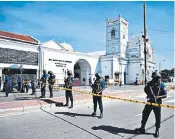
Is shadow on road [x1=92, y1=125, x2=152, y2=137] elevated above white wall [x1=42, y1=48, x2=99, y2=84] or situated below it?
below

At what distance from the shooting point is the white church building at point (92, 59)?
25366 mm

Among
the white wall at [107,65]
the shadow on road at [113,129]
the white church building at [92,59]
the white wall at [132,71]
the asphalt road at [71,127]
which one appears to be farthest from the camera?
the white wall at [132,71]

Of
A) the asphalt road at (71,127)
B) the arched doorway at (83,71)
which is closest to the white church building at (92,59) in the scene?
the arched doorway at (83,71)

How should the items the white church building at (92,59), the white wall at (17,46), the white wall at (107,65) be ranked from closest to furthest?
the white wall at (17,46) < the white church building at (92,59) < the white wall at (107,65)

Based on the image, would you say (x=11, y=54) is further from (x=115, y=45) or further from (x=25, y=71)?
(x=115, y=45)

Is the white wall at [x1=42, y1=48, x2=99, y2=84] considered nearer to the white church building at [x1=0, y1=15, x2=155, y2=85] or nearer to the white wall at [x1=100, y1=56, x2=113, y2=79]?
the white church building at [x1=0, y1=15, x2=155, y2=85]

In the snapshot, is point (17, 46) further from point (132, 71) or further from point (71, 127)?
point (132, 71)

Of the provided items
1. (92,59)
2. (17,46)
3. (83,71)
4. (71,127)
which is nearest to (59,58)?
Result: (17,46)

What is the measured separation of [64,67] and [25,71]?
757 cm

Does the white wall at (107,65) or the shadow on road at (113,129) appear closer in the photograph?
the shadow on road at (113,129)

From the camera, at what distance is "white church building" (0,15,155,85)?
83.2 feet

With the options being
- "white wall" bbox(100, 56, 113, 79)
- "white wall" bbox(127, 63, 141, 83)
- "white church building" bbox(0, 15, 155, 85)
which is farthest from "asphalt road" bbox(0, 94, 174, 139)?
"white wall" bbox(127, 63, 141, 83)

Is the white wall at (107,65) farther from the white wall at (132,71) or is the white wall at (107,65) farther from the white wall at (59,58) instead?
the white wall at (132,71)

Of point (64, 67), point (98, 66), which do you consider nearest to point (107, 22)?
point (98, 66)
